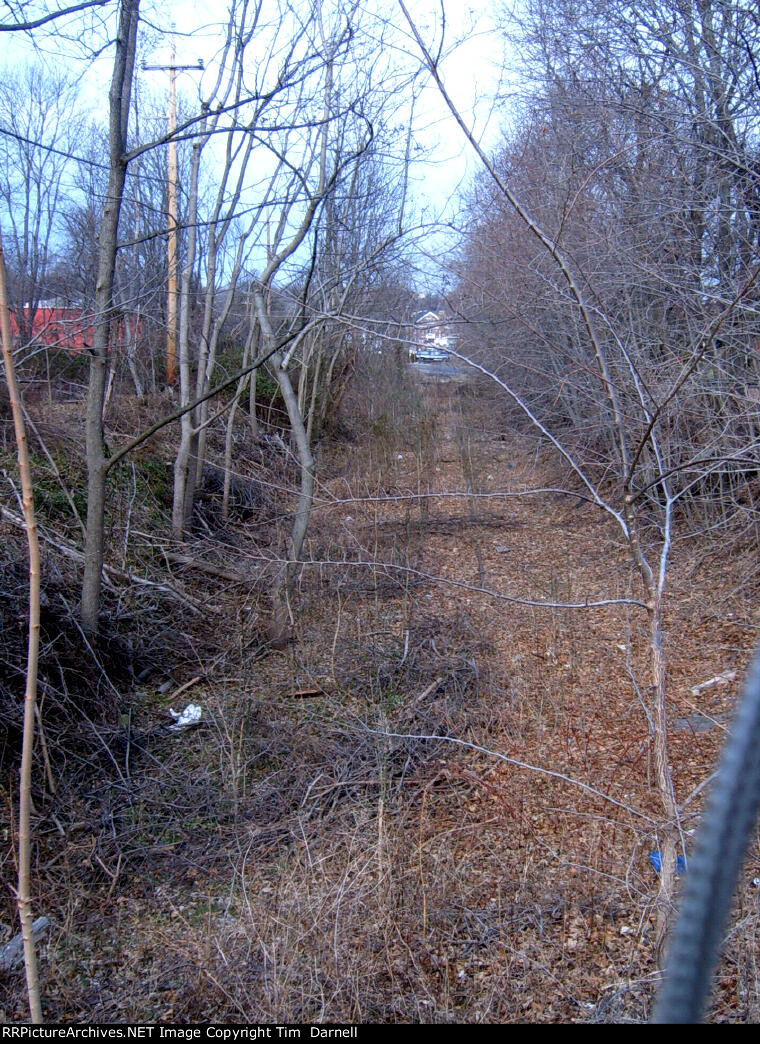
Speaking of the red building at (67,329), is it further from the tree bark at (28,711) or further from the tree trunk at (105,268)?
the tree bark at (28,711)

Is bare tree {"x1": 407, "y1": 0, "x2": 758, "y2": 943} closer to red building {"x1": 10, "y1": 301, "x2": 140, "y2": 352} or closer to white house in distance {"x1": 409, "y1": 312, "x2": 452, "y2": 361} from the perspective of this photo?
white house in distance {"x1": 409, "y1": 312, "x2": 452, "y2": 361}

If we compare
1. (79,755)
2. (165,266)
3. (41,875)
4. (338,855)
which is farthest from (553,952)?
(165,266)

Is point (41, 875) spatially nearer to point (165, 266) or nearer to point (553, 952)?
point (553, 952)

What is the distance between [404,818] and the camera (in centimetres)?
399

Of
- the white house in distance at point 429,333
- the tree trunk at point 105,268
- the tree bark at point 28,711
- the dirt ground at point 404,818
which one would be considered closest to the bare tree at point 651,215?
the white house in distance at point 429,333

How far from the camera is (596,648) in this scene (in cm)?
620

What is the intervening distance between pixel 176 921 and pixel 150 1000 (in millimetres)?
499

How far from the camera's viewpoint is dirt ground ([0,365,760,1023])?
2.88 metres

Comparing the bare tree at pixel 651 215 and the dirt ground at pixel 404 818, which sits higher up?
the bare tree at pixel 651 215

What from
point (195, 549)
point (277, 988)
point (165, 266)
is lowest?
point (277, 988)

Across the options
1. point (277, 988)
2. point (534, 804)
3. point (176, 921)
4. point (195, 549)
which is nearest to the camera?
point (277, 988)

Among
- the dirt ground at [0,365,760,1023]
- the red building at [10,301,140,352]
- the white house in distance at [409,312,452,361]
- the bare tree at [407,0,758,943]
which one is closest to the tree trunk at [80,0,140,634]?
the red building at [10,301,140,352]

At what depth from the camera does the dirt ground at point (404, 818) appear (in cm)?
288

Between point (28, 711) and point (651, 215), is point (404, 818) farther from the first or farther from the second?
point (651, 215)
